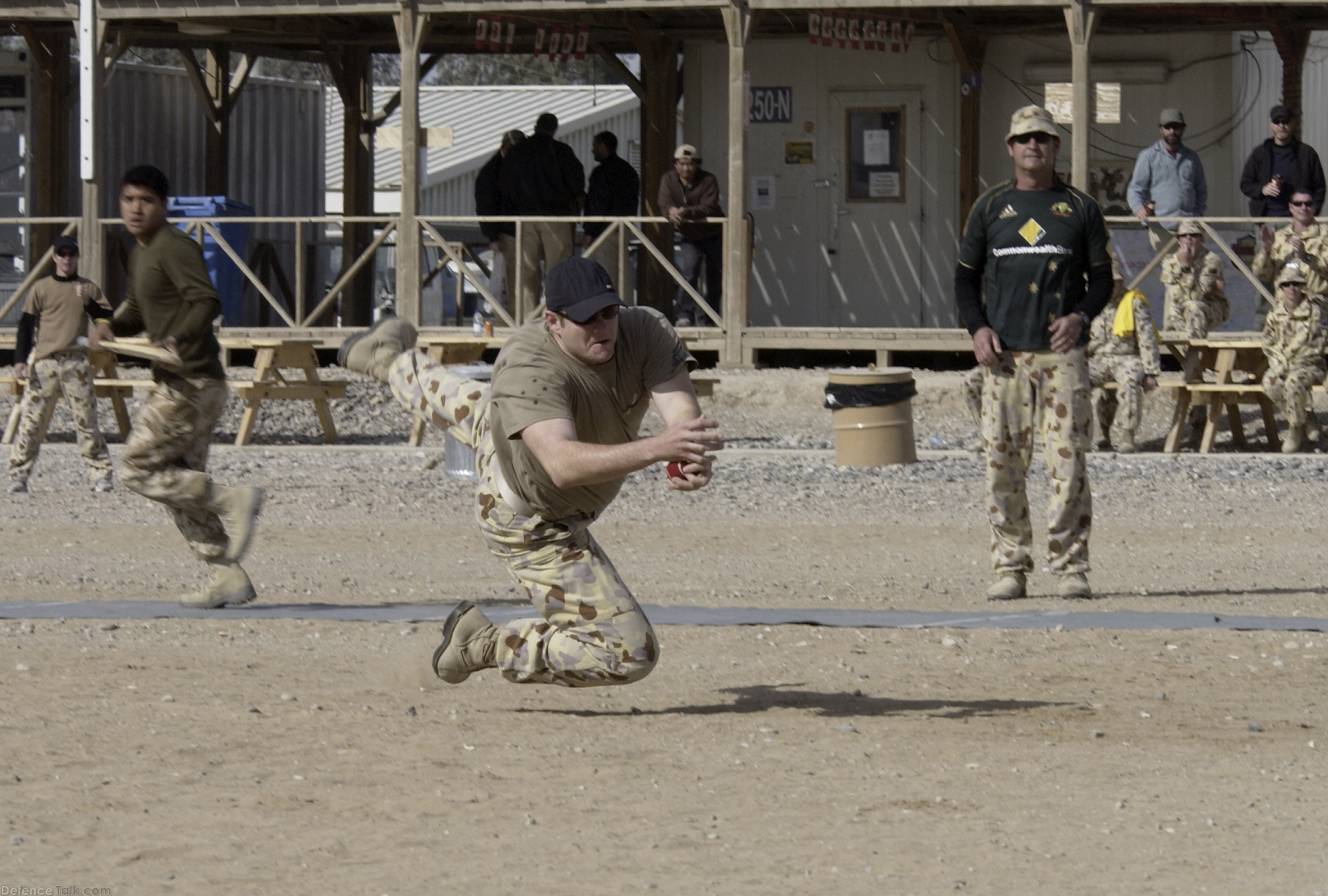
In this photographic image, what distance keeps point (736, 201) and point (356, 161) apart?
6523mm

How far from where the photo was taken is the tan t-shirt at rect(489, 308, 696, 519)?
508cm

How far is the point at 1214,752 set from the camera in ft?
17.5

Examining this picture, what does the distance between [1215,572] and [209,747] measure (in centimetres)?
560

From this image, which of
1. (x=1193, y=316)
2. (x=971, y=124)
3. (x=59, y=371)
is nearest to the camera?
(x=59, y=371)

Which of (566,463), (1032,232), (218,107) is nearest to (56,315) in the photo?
(1032,232)

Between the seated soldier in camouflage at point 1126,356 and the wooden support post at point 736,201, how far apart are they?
3563 mm

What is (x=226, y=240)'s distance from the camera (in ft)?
62.8

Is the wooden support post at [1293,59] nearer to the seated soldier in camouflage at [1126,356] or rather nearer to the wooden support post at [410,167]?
the seated soldier in camouflage at [1126,356]

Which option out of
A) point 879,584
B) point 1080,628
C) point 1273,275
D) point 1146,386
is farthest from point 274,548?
point 1273,275

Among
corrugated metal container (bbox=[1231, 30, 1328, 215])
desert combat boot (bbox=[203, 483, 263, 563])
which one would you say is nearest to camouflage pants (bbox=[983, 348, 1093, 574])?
desert combat boot (bbox=[203, 483, 263, 563])

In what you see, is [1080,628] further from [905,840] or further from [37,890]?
[37,890]

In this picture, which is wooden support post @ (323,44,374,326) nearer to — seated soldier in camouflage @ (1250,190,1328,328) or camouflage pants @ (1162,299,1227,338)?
camouflage pants @ (1162,299,1227,338)

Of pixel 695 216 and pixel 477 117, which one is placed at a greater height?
pixel 477 117

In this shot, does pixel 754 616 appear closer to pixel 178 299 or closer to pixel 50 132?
pixel 178 299
